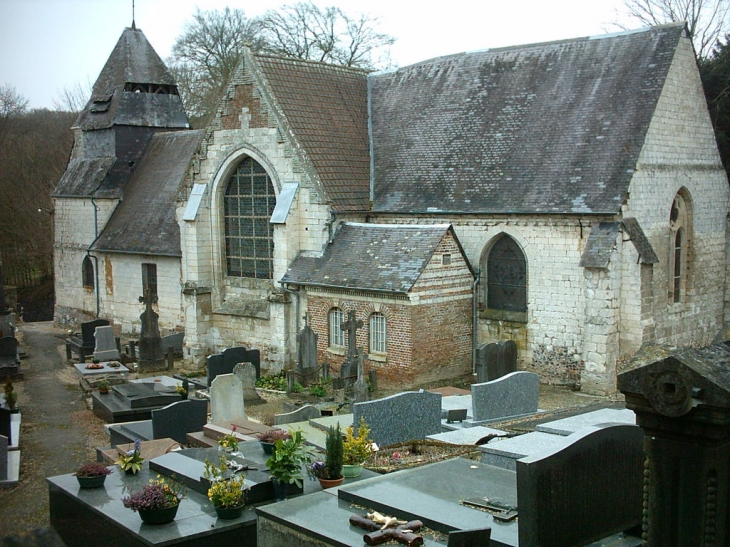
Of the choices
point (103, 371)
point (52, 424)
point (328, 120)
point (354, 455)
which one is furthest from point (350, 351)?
point (354, 455)

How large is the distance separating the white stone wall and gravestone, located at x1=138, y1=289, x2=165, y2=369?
1290 cm

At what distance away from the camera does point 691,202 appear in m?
21.5

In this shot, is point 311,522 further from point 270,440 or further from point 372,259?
point 372,259

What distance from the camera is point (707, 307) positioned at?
22375 mm

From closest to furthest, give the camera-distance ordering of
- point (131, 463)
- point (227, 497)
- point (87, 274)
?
1. point (227, 497)
2. point (131, 463)
3. point (87, 274)

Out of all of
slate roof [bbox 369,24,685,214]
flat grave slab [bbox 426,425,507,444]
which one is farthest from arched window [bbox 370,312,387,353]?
flat grave slab [bbox 426,425,507,444]

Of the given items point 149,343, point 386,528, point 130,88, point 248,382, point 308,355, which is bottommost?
point 248,382

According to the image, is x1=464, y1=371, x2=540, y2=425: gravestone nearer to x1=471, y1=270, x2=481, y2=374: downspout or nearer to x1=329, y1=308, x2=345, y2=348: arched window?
Answer: x1=471, y1=270, x2=481, y2=374: downspout

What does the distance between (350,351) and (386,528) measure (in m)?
11.2

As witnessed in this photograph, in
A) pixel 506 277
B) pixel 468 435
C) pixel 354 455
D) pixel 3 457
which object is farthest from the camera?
pixel 506 277

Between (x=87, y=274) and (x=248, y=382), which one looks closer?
(x=248, y=382)

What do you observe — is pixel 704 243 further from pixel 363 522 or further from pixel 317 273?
pixel 363 522

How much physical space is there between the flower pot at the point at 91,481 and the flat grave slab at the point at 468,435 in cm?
445

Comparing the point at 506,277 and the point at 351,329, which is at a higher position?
the point at 506,277
